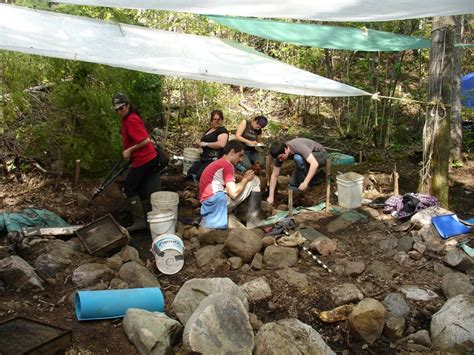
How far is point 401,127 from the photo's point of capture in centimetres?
961

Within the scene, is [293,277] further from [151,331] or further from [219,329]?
[151,331]

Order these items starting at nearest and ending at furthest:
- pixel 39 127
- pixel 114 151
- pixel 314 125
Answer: pixel 39 127 → pixel 114 151 → pixel 314 125

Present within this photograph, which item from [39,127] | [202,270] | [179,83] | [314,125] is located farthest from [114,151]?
[314,125]

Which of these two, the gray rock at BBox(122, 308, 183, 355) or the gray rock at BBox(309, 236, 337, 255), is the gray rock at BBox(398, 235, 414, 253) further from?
the gray rock at BBox(122, 308, 183, 355)

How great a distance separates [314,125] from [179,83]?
9.79 feet

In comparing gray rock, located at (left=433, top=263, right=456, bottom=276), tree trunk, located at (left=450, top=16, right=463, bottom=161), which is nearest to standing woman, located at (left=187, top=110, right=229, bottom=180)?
gray rock, located at (left=433, top=263, right=456, bottom=276)

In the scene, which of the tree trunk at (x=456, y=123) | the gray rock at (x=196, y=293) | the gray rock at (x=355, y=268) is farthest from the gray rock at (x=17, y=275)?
the tree trunk at (x=456, y=123)

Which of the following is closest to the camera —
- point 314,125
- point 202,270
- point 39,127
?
point 202,270

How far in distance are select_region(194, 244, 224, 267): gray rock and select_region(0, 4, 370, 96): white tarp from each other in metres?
1.62

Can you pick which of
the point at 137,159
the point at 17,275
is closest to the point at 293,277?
the point at 137,159

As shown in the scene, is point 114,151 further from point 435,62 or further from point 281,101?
point 281,101

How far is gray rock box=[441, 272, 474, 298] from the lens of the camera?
12.5 ft

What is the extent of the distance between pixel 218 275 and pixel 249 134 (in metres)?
2.69

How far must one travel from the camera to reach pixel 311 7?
375 cm
